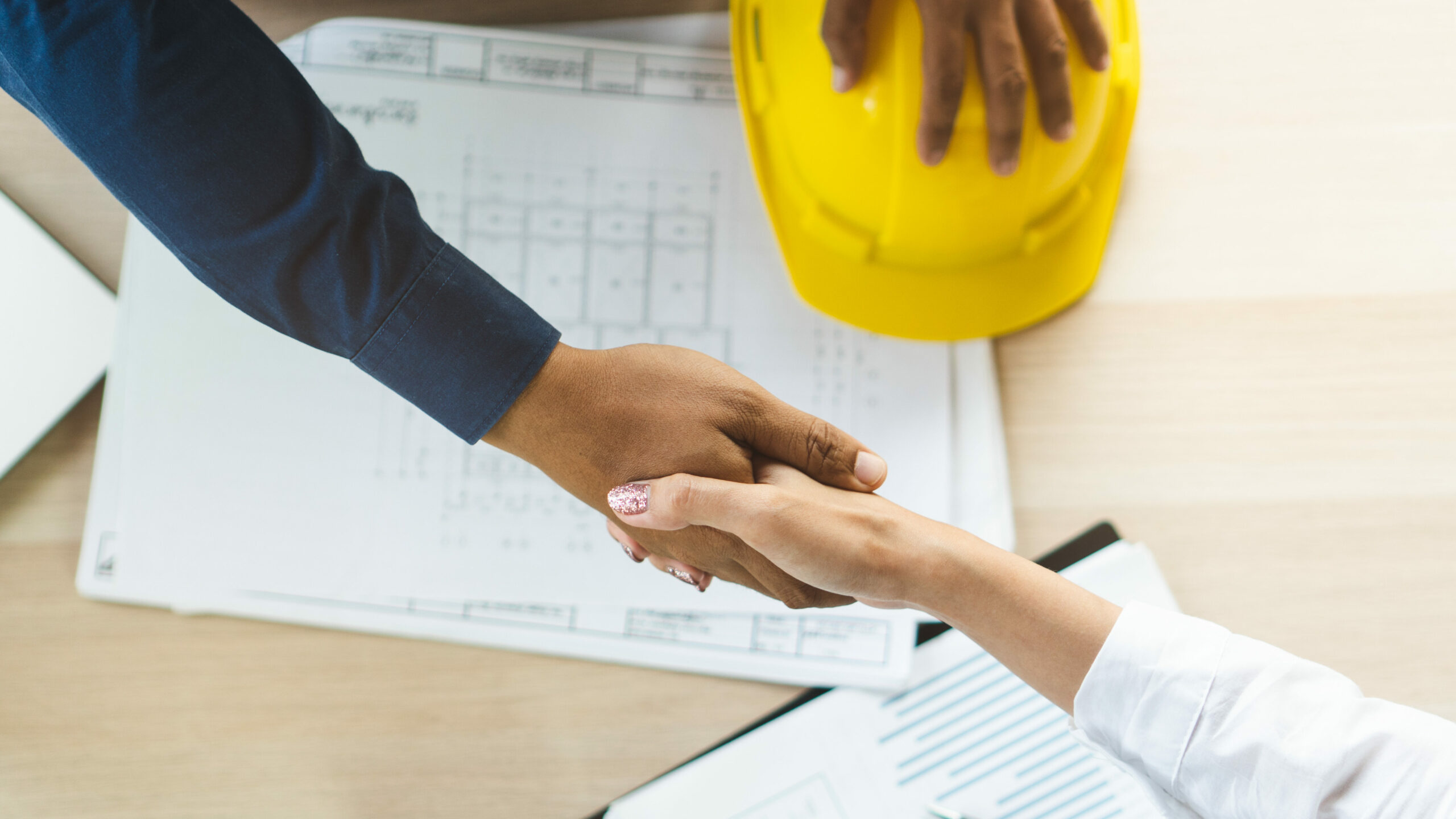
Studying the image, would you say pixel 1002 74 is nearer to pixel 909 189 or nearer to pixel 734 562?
pixel 909 189

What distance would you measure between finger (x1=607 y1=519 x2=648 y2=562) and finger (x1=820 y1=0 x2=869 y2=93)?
35cm

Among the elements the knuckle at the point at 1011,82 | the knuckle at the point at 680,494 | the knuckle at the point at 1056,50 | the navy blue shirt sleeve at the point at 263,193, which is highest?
the knuckle at the point at 1056,50

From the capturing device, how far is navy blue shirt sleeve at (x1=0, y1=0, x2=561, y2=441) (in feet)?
1.50

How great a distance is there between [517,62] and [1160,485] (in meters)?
0.61

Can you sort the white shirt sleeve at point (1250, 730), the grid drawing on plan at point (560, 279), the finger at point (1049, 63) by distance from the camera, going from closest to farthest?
the white shirt sleeve at point (1250, 730) → the finger at point (1049, 63) → the grid drawing on plan at point (560, 279)

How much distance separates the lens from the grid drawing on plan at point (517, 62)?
2.26 feet

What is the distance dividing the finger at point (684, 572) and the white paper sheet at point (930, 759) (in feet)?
0.41

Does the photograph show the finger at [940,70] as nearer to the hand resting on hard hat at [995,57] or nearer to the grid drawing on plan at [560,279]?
the hand resting on hard hat at [995,57]

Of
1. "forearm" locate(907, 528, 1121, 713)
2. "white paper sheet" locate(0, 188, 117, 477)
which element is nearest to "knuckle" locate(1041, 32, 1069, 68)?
"forearm" locate(907, 528, 1121, 713)

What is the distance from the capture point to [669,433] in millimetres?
532

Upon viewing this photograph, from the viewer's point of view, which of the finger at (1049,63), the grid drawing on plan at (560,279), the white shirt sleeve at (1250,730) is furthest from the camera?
the grid drawing on plan at (560,279)

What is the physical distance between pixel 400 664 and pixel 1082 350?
577mm

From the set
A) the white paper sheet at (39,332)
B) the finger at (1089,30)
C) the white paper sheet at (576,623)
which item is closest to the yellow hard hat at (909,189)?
the finger at (1089,30)

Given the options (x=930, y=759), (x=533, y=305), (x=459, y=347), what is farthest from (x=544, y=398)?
(x=930, y=759)
